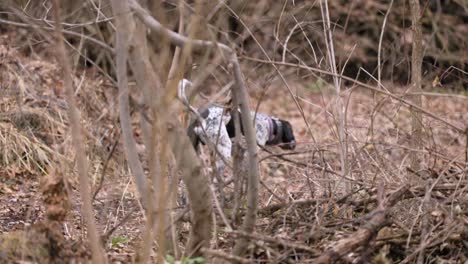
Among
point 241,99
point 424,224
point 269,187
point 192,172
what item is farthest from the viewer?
point 269,187

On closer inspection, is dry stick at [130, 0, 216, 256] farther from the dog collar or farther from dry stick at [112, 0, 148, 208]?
the dog collar

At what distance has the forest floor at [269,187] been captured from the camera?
4.26 metres

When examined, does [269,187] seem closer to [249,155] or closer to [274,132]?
[249,155]

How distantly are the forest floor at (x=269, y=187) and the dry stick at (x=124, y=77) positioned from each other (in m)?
0.09

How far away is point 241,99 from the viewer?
381cm

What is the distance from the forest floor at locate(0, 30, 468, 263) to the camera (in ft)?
14.0

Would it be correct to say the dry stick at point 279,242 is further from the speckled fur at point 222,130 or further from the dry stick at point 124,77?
the speckled fur at point 222,130

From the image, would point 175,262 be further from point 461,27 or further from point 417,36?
point 461,27

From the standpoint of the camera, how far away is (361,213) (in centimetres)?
504

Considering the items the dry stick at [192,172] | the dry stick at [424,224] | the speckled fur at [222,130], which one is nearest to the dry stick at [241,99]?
the dry stick at [192,172]

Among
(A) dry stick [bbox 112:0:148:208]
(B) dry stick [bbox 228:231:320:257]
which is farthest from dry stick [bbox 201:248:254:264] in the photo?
(A) dry stick [bbox 112:0:148:208]

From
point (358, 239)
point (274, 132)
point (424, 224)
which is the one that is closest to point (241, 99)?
point (358, 239)

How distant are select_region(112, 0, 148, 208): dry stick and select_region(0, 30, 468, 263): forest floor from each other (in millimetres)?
90

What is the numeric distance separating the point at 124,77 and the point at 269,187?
2518 millimetres
